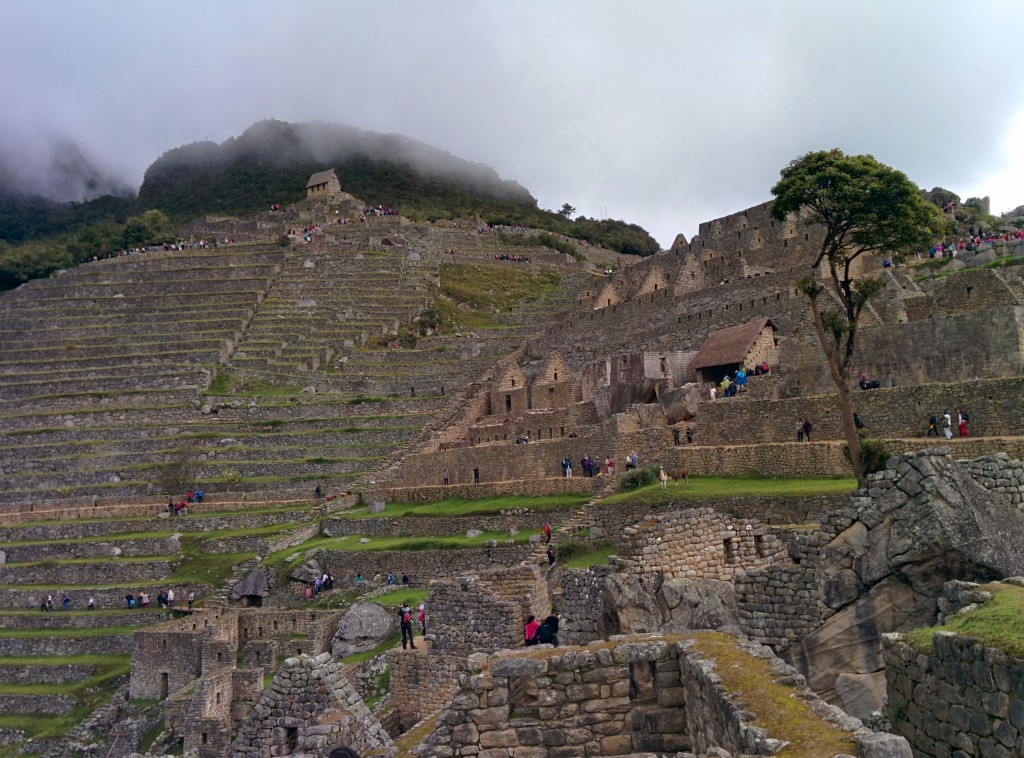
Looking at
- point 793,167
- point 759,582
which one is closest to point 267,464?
point 793,167

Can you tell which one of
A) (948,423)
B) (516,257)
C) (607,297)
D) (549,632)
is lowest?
(549,632)

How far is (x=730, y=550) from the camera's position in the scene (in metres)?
11.5

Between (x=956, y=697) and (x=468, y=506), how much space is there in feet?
76.5

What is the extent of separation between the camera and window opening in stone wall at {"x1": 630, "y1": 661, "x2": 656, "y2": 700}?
18.8ft

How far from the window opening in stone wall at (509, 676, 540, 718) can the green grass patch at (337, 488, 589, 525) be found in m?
17.6

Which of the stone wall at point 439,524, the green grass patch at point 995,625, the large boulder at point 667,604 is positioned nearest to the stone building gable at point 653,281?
the stone wall at point 439,524

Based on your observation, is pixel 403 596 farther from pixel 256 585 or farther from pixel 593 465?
pixel 256 585

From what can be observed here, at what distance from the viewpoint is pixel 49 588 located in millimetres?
33719

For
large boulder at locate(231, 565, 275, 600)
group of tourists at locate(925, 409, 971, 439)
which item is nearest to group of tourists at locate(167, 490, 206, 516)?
large boulder at locate(231, 565, 275, 600)

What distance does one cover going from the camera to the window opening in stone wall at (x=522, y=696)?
5.65 metres

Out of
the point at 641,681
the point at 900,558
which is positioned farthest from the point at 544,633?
the point at 641,681

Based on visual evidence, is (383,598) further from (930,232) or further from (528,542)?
(930,232)

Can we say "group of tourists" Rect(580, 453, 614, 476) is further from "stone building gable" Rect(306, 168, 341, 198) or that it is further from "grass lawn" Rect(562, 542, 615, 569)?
"stone building gable" Rect(306, 168, 341, 198)

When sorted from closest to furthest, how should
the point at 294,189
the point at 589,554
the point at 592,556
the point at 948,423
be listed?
the point at 592,556
the point at 589,554
the point at 948,423
the point at 294,189
